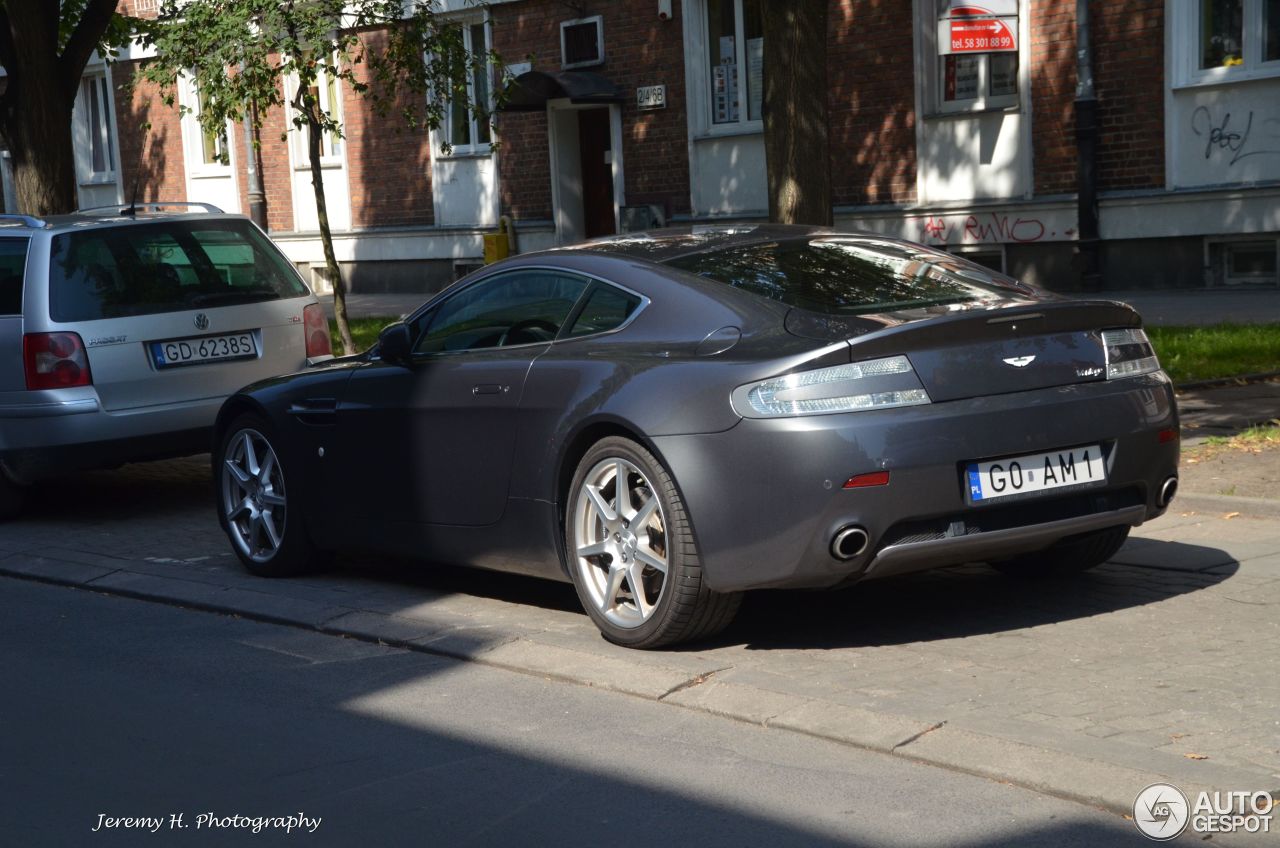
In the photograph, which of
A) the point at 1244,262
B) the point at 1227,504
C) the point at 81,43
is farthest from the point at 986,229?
the point at 1227,504

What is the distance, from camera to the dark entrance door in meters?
25.0

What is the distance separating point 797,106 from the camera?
36.5 ft

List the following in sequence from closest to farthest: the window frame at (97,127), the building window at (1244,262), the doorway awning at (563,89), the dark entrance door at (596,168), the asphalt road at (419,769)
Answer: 1. the asphalt road at (419,769)
2. the building window at (1244,262)
3. the doorway awning at (563,89)
4. the dark entrance door at (596,168)
5. the window frame at (97,127)

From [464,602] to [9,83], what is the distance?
11564 mm

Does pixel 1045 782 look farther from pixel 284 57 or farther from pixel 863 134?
pixel 863 134

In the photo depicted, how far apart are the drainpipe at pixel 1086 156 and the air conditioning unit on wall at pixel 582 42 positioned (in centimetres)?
755

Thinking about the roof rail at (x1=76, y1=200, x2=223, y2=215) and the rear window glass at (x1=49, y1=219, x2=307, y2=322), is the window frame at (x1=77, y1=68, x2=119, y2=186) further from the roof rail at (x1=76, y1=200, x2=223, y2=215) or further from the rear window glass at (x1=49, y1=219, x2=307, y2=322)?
the rear window glass at (x1=49, y1=219, x2=307, y2=322)

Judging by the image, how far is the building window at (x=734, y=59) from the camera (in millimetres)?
22281

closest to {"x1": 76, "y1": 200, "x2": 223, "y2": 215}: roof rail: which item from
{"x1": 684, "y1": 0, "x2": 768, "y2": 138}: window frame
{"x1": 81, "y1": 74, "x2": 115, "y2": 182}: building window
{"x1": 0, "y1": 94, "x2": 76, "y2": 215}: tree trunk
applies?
{"x1": 0, "y1": 94, "x2": 76, "y2": 215}: tree trunk

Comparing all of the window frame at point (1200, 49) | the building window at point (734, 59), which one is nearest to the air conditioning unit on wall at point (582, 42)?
the building window at point (734, 59)

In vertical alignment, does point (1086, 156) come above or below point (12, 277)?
above

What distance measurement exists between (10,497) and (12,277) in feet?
4.05

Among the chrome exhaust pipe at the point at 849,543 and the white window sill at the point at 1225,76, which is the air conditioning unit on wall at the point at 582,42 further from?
the chrome exhaust pipe at the point at 849,543

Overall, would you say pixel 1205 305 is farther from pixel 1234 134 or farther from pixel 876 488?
pixel 876 488
